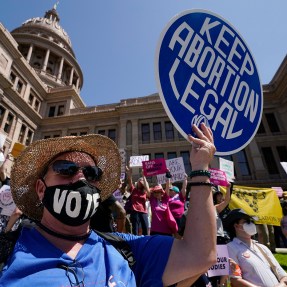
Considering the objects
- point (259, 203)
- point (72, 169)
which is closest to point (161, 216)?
point (72, 169)

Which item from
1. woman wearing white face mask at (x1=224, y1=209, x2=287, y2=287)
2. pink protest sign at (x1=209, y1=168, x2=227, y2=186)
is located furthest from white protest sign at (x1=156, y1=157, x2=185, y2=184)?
woman wearing white face mask at (x1=224, y1=209, x2=287, y2=287)

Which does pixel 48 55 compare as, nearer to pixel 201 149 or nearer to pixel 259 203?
pixel 259 203

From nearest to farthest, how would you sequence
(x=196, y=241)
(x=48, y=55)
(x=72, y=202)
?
(x=196, y=241)
(x=72, y=202)
(x=48, y=55)

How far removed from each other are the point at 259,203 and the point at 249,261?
5626 millimetres

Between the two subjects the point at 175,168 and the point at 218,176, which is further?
the point at 175,168

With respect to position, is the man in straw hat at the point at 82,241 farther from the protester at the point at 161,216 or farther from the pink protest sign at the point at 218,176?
the pink protest sign at the point at 218,176

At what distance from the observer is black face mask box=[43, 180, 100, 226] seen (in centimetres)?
130

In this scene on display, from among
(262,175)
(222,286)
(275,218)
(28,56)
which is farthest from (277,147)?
(28,56)

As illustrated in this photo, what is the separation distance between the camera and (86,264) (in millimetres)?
1189

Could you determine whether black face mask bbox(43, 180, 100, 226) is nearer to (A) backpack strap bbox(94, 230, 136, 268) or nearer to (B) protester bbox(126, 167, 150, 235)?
(A) backpack strap bbox(94, 230, 136, 268)

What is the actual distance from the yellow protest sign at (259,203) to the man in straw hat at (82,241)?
673 centimetres

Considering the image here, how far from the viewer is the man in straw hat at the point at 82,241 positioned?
110 cm

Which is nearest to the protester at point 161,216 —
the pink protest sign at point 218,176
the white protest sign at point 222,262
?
the pink protest sign at point 218,176

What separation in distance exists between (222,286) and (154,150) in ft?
74.5
